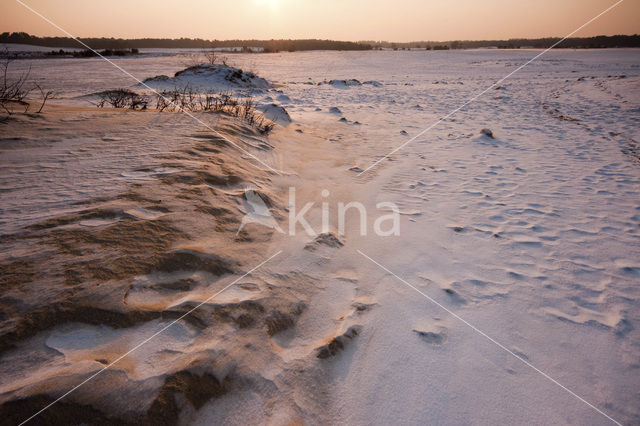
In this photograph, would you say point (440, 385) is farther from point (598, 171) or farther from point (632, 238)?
point (598, 171)

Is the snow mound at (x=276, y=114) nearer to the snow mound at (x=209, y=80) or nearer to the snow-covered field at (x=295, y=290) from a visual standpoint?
the snow-covered field at (x=295, y=290)

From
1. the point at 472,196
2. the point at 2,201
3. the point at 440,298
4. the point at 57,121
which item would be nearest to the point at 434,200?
the point at 472,196

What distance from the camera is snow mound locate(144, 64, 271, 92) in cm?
1103

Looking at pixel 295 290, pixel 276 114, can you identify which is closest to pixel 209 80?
pixel 276 114

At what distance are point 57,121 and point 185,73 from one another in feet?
32.7

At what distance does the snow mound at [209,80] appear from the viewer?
11031mm

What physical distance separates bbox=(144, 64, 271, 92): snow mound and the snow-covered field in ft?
26.0

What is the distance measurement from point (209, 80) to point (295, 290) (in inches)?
480

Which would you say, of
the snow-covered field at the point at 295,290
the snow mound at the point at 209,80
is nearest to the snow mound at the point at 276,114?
the snow-covered field at the point at 295,290

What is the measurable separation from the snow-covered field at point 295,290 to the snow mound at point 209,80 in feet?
26.0

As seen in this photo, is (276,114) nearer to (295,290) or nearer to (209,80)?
(295,290)

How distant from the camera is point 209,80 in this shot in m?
11.8

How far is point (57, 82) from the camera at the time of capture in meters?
10.8

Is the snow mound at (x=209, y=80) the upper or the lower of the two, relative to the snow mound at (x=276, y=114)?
upper
